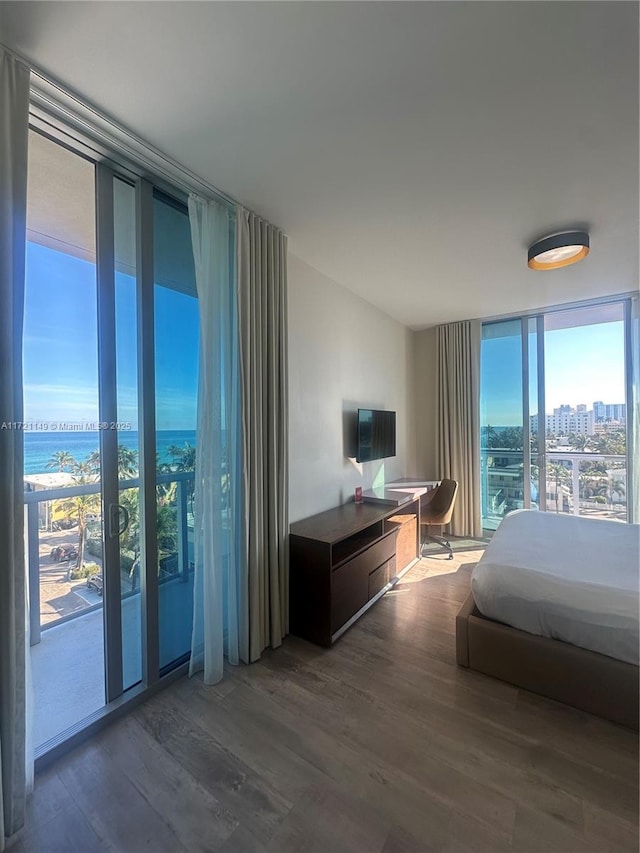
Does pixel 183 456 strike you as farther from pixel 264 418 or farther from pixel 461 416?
pixel 461 416

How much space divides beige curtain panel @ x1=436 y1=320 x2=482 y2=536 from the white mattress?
1990 millimetres

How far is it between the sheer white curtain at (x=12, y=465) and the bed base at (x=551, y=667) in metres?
2.16

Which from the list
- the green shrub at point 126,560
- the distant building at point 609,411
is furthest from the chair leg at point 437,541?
the green shrub at point 126,560

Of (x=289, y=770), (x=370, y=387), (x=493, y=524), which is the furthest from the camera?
(x=493, y=524)

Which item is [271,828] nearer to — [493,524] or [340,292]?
[340,292]

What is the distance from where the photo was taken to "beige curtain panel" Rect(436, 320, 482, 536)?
4.50 metres

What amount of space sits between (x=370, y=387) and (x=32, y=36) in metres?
3.27

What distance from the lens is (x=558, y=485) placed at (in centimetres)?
424

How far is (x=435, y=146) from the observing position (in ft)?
5.50

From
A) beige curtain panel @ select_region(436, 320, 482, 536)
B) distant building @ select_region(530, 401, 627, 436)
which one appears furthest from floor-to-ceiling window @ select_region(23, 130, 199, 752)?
distant building @ select_region(530, 401, 627, 436)

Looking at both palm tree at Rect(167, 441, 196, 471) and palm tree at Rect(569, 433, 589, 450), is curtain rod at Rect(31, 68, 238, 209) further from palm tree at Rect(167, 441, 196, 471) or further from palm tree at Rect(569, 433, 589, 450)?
palm tree at Rect(569, 433, 589, 450)

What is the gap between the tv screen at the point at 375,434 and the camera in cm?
347

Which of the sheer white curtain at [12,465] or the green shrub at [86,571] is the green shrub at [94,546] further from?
the sheer white curtain at [12,465]

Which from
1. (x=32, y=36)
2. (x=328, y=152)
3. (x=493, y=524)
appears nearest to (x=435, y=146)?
(x=328, y=152)
